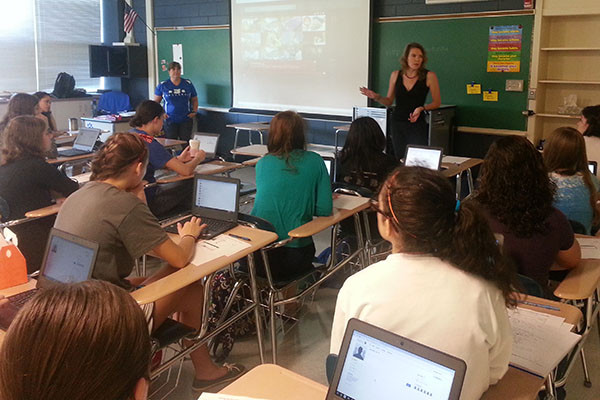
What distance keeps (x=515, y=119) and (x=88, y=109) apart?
5.87 metres

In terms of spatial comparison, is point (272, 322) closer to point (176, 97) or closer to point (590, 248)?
point (590, 248)

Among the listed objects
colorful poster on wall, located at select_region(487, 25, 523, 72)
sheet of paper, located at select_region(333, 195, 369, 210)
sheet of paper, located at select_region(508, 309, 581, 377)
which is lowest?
sheet of paper, located at select_region(508, 309, 581, 377)

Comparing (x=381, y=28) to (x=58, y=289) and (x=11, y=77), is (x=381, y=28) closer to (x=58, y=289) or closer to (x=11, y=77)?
(x=11, y=77)

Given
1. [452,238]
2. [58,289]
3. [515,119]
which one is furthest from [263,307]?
[515,119]

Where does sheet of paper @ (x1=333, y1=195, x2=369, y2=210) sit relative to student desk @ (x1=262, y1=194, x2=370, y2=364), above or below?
above

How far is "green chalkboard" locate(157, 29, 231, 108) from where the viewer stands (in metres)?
8.11

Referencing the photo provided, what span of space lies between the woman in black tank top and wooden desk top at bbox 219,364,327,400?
4.06 meters

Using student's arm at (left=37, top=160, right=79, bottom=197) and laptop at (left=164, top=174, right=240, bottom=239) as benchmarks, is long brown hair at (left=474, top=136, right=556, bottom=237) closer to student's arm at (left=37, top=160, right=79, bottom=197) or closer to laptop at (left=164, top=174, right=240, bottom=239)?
laptop at (left=164, top=174, right=240, bottom=239)

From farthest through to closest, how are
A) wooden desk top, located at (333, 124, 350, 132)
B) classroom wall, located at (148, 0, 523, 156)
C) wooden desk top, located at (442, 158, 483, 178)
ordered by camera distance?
wooden desk top, located at (333, 124, 350, 132) < classroom wall, located at (148, 0, 523, 156) < wooden desk top, located at (442, 158, 483, 178)

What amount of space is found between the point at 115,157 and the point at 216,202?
741 millimetres

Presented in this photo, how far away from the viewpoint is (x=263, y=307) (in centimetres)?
330

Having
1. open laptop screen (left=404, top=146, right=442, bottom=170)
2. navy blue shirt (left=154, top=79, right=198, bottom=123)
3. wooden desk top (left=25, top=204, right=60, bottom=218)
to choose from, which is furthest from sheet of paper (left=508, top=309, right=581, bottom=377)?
navy blue shirt (left=154, top=79, right=198, bottom=123)

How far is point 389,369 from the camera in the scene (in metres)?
1.25

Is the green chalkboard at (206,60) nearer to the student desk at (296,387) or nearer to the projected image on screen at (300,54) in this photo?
the projected image on screen at (300,54)
